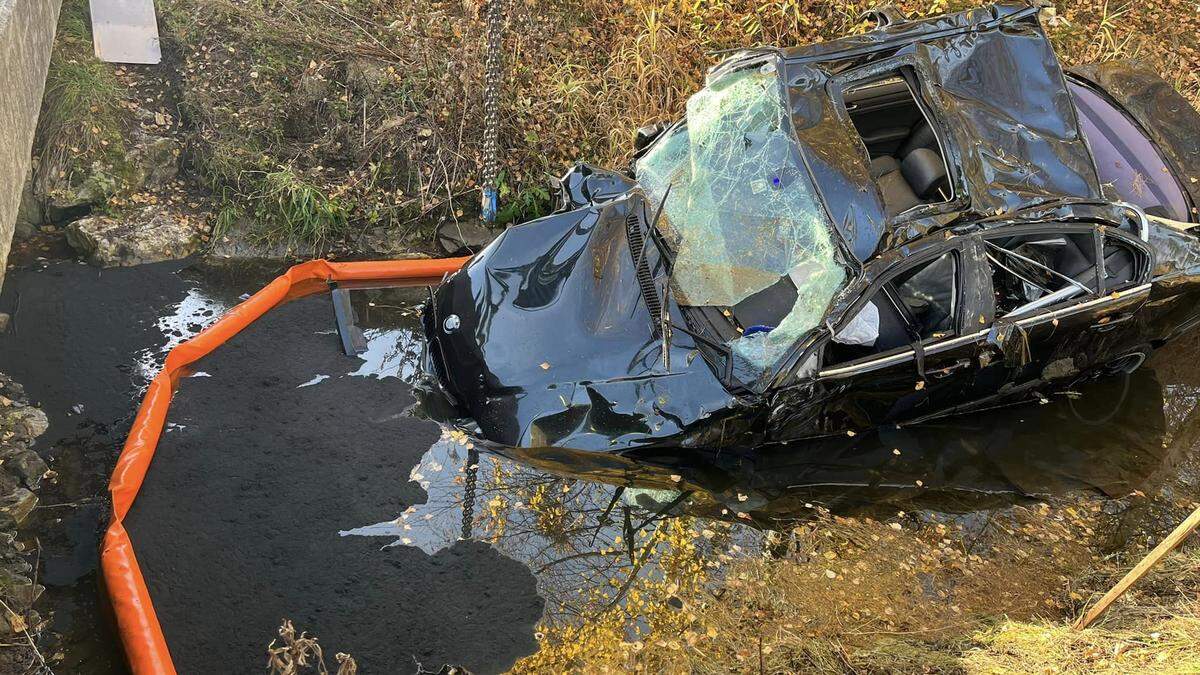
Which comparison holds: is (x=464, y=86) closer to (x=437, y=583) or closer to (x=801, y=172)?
(x=801, y=172)

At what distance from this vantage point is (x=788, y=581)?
178 inches

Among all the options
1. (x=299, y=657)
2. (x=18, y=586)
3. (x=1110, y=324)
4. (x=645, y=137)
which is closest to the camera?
(x=299, y=657)

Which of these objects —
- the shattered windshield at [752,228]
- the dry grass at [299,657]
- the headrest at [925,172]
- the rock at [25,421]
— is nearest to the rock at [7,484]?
the rock at [25,421]

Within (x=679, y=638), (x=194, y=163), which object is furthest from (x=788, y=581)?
(x=194, y=163)

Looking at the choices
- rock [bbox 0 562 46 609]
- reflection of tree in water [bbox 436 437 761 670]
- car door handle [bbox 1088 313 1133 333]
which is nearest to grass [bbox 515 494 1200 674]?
reflection of tree in water [bbox 436 437 761 670]

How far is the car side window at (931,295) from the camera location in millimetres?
4664

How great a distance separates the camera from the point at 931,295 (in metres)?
4.78

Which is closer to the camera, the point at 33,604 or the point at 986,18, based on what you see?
the point at 33,604

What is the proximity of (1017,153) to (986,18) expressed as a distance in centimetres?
97

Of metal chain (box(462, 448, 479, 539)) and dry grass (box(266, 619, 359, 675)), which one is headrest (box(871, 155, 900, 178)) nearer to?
metal chain (box(462, 448, 479, 539))

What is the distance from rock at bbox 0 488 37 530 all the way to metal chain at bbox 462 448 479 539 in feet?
7.57

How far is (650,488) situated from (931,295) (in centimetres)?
193

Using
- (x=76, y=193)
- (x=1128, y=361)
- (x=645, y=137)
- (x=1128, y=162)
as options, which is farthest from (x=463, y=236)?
(x=1128, y=361)

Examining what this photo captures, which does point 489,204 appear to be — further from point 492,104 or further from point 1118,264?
point 1118,264
